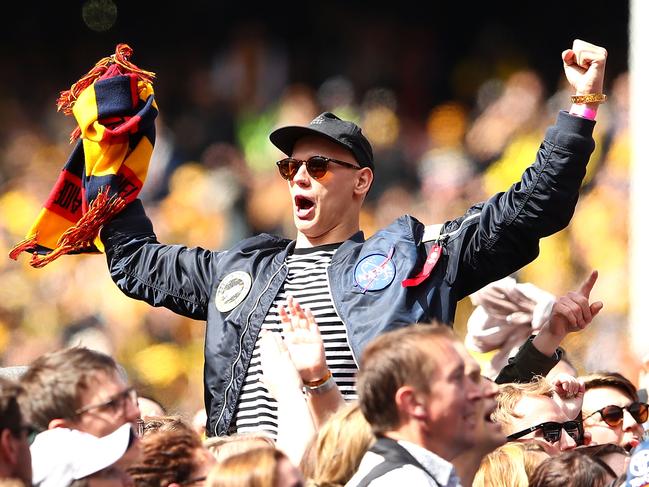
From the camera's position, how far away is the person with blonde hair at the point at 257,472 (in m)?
2.63

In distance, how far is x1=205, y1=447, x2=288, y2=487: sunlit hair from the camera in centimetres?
263

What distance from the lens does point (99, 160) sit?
453 centimetres

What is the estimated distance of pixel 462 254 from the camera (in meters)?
3.94

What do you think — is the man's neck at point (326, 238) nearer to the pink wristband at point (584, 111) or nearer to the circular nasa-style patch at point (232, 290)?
the circular nasa-style patch at point (232, 290)

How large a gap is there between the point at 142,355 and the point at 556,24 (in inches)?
133

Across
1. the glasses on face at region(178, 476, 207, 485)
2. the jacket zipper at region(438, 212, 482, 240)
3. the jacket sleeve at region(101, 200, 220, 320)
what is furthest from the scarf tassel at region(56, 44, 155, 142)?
the glasses on face at region(178, 476, 207, 485)

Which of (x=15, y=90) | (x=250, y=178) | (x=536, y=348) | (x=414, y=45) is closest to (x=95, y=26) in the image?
(x=15, y=90)

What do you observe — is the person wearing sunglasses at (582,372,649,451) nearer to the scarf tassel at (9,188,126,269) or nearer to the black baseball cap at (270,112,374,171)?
the black baseball cap at (270,112,374,171)

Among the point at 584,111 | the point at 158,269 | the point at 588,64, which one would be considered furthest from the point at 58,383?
the point at 588,64

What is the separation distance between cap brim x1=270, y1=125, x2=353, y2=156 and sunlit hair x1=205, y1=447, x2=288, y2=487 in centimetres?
164

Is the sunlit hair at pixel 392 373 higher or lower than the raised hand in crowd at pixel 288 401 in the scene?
higher

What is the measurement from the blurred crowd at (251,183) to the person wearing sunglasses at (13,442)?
543 centimetres

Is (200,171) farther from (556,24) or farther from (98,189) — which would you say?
(98,189)

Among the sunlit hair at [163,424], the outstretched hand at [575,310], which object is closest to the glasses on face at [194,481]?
the sunlit hair at [163,424]
